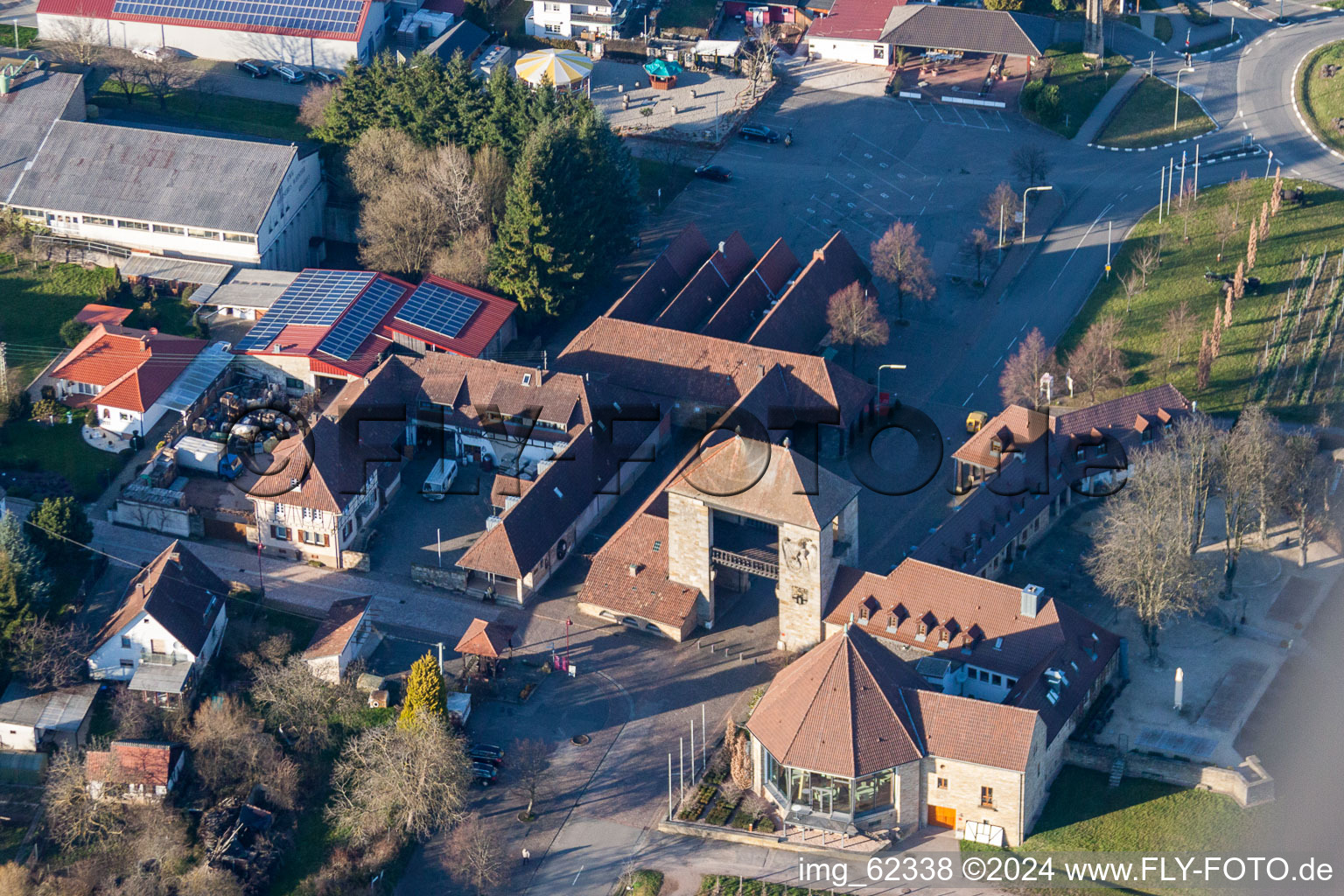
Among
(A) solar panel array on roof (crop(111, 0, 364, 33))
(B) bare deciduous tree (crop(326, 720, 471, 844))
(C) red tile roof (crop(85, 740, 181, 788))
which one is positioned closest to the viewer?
(B) bare deciduous tree (crop(326, 720, 471, 844))

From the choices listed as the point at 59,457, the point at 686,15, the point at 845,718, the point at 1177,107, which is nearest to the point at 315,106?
the point at 686,15

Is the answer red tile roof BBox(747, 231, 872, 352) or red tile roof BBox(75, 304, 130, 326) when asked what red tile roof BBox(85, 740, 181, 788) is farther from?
red tile roof BBox(747, 231, 872, 352)

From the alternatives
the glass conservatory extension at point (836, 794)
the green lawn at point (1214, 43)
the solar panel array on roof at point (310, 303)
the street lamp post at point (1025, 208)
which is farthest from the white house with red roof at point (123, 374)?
the green lawn at point (1214, 43)

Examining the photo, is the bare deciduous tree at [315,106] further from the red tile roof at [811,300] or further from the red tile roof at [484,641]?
the red tile roof at [484,641]

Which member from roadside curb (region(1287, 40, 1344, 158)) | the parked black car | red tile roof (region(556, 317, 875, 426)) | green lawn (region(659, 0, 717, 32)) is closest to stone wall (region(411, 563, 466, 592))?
red tile roof (region(556, 317, 875, 426))

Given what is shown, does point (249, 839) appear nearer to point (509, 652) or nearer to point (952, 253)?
point (509, 652)

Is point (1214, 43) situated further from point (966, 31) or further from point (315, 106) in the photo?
point (315, 106)

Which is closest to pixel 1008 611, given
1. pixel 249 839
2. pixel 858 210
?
pixel 249 839
